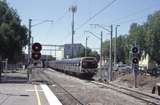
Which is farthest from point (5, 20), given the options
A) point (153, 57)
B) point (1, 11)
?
point (153, 57)

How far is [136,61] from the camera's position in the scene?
45.2 meters

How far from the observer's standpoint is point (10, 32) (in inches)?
2453

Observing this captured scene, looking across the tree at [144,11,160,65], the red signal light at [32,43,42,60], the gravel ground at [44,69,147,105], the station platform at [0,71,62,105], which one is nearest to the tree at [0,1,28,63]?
the red signal light at [32,43,42,60]

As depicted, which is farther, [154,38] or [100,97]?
[154,38]

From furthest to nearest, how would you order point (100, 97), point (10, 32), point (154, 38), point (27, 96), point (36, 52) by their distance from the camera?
point (154, 38) < point (10, 32) < point (36, 52) < point (100, 97) < point (27, 96)

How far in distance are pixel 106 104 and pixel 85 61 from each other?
3841cm

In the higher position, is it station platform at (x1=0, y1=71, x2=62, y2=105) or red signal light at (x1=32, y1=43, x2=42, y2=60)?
red signal light at (x1=32, y1=43, x2=42, y2=60)

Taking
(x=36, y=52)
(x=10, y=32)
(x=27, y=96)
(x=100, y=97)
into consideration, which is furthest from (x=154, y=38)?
(x=27, y=96)

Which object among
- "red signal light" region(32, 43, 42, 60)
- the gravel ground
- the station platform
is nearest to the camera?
the station platform

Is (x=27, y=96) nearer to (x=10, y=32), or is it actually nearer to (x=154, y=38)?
(x=10, y=32)

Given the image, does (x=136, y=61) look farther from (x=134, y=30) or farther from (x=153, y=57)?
(x=134, y=30)

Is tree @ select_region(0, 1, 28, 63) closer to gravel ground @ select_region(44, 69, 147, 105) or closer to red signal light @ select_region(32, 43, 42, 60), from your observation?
red signal light @ select_region(32, 43, 42, 60)

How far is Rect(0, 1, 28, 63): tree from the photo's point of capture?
6122cm

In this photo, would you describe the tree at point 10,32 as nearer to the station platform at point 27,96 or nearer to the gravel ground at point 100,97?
the gravel ground at point 100,97
